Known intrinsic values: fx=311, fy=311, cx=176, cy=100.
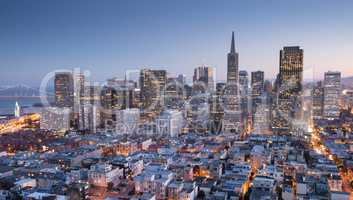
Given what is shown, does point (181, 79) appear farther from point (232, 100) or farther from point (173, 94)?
point (232, 100)

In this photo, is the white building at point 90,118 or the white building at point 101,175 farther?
the white building at point 90,118

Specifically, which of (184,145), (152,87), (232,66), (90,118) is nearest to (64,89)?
(90,118)

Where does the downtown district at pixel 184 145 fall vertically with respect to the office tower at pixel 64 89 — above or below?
below

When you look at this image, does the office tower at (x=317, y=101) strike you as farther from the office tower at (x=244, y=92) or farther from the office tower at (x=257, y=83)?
the office tower at (x=244, y=92)

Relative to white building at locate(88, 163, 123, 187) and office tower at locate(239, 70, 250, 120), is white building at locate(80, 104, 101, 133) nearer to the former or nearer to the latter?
office tower at locate(239, 70, 250, 120)

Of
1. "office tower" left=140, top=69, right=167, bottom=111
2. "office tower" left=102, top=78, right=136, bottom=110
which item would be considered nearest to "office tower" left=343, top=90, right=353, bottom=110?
"office tower" left=140, top=69, right=167, bottom=111

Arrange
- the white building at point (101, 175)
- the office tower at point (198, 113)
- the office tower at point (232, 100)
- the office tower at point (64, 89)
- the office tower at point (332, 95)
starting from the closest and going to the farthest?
the white building at point (101, 175) < the office tower at point (198, 113) < the office tower at point (232, 100) < the office tower at point (332, 95) < the office tower at point (64, 89)

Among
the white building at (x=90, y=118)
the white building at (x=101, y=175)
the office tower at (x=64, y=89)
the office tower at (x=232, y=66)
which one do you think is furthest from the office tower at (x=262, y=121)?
the office tower at (x=64, y=89)
